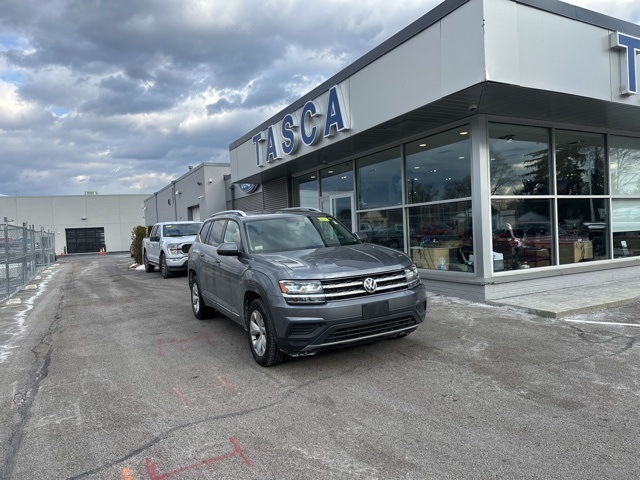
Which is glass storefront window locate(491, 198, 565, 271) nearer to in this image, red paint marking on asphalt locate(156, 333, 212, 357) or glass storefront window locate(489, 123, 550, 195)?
glass storefront window locate(489, 123, 550, 195)

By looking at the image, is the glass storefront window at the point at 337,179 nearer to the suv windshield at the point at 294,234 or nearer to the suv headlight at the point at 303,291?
the suv windshield at the point at 294,234

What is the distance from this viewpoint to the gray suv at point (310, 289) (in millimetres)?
4535

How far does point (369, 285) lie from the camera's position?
4.74 meters

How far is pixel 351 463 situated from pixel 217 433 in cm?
114

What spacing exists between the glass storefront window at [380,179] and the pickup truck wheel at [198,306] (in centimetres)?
545

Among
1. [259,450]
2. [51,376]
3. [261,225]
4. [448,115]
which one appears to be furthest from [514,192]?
[51,376]

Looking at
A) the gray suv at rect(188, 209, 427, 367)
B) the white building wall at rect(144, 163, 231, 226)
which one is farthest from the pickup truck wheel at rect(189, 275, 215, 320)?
the white building wall at rect(144, 163, 231, 226)

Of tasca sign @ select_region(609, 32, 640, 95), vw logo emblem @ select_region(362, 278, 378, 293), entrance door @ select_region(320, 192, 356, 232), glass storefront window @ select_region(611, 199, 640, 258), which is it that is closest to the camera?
vw logo emblem @ select_region(362, 278, 378, 293)

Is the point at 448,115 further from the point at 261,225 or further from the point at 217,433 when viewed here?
the point at 217,433

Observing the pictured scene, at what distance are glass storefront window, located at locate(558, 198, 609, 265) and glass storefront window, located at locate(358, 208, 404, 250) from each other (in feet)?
11.6

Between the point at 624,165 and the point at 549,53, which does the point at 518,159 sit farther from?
the point at 624,165

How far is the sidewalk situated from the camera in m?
7.21

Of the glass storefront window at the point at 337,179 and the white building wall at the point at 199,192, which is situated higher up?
the white building wall at the point at 199,192

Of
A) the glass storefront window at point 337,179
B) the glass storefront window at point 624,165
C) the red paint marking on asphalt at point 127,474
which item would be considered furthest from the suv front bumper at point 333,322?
the glass storefront window at point 624,165
